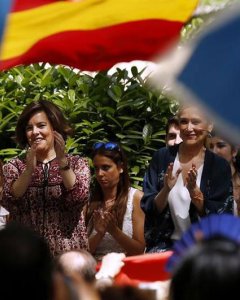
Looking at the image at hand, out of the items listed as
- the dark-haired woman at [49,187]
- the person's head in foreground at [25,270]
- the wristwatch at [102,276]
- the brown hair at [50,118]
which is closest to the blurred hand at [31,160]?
the dark-haired woman at [49,187]

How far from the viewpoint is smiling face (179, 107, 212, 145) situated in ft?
22.7

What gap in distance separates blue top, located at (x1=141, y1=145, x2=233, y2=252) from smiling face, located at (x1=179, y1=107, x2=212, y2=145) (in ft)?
0.38

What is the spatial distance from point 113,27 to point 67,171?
1.74 meters

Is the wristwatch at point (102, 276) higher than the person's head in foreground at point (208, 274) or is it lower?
lower

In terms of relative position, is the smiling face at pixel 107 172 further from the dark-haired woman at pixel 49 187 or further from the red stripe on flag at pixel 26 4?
the red stripe on flag at pixel 26 4

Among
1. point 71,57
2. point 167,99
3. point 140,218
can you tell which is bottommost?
point 140,218

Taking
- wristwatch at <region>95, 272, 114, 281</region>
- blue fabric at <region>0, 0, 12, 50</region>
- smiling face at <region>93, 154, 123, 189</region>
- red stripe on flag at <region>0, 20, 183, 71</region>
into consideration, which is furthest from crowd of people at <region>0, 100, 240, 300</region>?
blue fabric at <region>0, 0, 12, 50</region>

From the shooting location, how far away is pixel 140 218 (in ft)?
23.7

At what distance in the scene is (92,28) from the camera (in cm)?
542

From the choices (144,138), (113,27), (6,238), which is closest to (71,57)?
(113,27)

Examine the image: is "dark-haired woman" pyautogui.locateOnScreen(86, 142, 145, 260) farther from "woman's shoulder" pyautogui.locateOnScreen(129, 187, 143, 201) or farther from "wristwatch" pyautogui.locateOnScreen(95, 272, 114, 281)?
"wristwatch" pyautogui.locateOnScreen(95, 272, 114, 281)

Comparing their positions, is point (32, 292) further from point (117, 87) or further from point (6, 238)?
point (117, 87)

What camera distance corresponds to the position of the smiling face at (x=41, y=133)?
277 inches

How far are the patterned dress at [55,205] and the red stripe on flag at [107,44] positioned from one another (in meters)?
1.65
